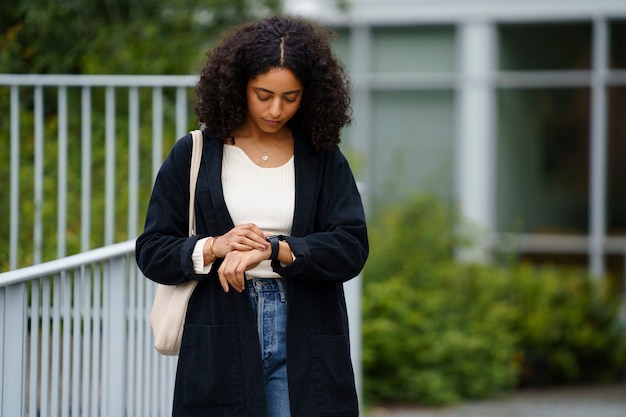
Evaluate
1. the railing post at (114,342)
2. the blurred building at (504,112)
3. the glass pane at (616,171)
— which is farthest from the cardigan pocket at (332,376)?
the glass pane at (616,171)

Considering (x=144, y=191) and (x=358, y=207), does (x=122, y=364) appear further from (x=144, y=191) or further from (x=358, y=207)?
(x=144, y=191)

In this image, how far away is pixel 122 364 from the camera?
13.3 feet

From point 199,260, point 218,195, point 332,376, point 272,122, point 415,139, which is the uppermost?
point 415,139

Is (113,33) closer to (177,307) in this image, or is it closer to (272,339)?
(177,307)

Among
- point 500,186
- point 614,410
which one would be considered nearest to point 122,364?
point 614,410

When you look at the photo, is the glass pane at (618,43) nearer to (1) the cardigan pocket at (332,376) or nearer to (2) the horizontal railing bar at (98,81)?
(2) the horizontal railing bar at (98,81)

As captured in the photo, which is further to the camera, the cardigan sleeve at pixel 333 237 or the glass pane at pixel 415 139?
the glass pane at pixel 415 139

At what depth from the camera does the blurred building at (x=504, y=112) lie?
11.0 metres

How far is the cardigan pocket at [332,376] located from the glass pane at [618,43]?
8.53 meters

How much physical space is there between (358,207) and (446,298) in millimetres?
5547

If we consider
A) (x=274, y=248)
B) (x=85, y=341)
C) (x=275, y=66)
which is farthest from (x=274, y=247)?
(x=85, y=341)

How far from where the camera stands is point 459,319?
8.46m

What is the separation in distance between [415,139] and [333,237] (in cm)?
858

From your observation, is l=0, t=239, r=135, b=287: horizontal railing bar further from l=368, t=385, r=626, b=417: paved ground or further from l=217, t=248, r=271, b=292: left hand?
l=368, t=385, r=626, b=417: paved ground
